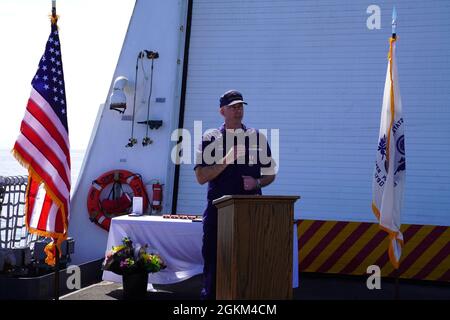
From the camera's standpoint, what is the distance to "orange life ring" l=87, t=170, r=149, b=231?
27.7 ft

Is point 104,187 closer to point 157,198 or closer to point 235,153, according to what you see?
point 157,198

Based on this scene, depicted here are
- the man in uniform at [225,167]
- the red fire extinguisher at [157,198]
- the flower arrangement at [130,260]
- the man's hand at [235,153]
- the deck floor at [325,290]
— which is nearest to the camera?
the man's hand at [235,153]

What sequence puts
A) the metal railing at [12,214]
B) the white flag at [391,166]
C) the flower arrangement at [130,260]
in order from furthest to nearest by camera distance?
the metal railing at [12,214] < the flower arrangement at [130,260] < the white flag at [391,166]

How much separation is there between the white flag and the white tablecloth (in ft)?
7.10

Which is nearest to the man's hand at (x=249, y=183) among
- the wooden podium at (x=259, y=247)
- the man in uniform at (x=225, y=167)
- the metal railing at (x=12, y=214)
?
the man in uniform at (x=225, y=167)

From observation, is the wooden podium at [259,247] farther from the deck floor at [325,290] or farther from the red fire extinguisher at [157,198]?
the red fire extinguisher at [157,198]

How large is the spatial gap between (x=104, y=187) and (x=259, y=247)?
4951 mm

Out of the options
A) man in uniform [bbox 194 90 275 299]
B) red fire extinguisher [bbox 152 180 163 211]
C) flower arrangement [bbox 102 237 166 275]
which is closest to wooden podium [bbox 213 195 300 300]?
man in uniform [bbox 194 90 275 299]

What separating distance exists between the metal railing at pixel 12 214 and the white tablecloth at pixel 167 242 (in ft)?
5.10

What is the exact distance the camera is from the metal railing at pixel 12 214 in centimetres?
786

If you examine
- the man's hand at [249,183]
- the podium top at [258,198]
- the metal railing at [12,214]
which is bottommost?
the metal railing at [12,214]

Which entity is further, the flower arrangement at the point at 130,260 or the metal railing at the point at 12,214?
the metal railing at the point at 12,214

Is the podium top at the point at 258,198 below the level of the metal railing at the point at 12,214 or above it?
above

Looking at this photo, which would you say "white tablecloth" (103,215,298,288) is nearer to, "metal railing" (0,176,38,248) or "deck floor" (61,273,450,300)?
"deck floor" (61,273,450,300)
